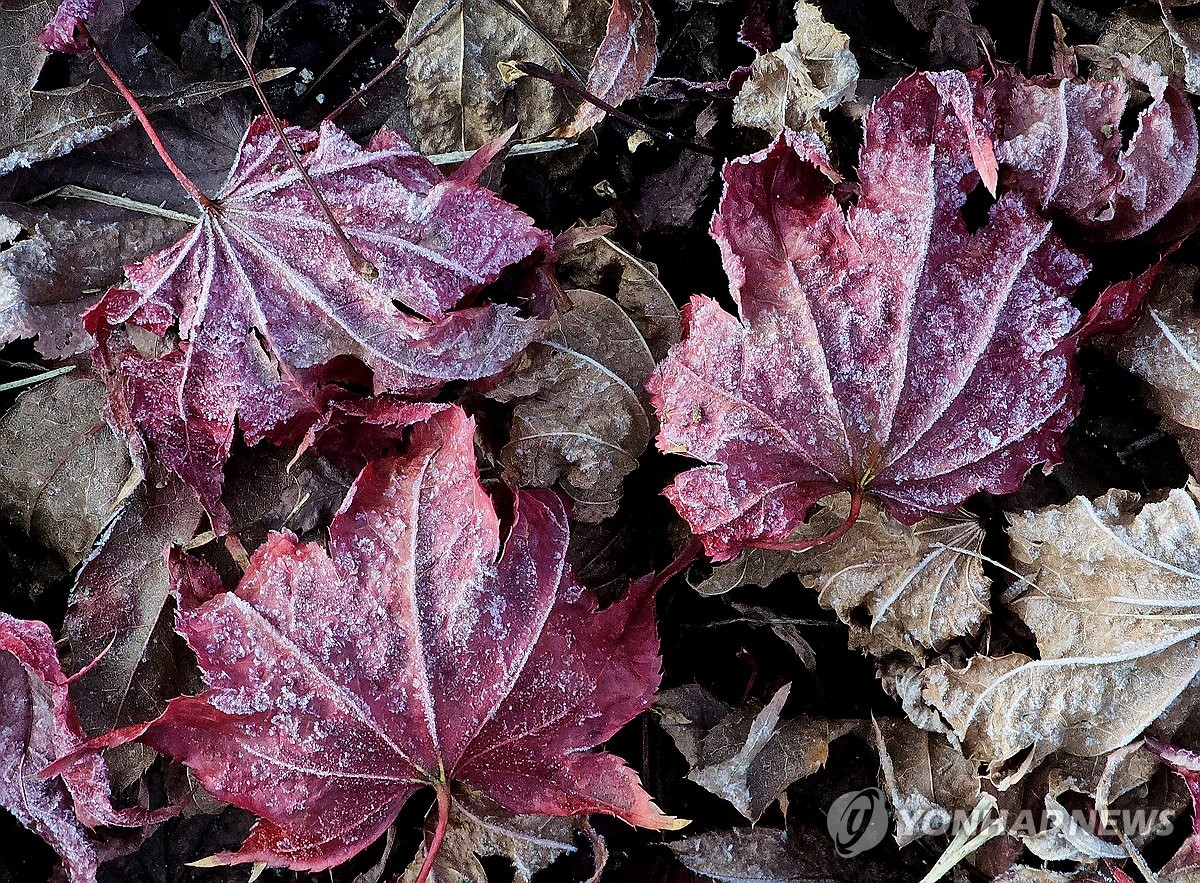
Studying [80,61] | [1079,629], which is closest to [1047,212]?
[1079,629]

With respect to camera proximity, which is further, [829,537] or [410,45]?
[410,45]

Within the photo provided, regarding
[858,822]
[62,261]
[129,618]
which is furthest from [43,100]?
[858,822]

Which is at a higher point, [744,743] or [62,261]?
[62,261]

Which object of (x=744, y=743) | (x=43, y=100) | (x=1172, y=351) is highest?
(x=43, y=100)

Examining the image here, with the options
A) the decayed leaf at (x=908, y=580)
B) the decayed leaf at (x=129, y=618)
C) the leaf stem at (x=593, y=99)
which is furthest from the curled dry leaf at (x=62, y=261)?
the decayed leaf at (x=908, y=580)

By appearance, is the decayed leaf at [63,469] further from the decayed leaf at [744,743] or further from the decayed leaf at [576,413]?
the decayed leaf at [744,743]

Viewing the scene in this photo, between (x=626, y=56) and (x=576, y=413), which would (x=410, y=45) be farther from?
(x=576, y=413)
